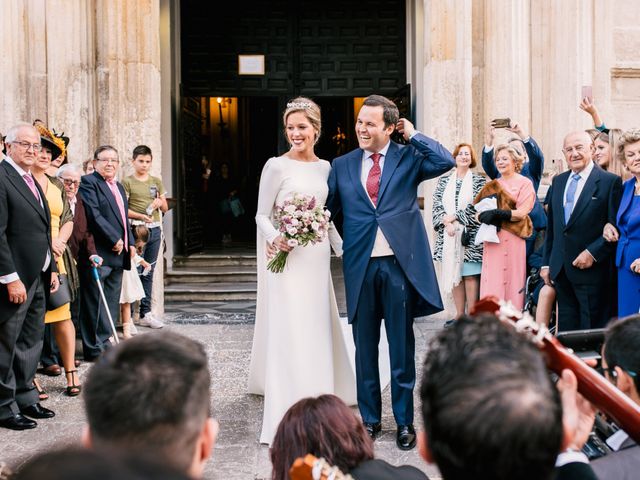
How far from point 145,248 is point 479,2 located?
5192mm

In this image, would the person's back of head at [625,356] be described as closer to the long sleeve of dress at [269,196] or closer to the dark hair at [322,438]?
the dark hair at [322,438]

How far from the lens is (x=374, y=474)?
2.40m

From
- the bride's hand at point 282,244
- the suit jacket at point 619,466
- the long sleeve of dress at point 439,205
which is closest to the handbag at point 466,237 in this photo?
the long sleeve of dress at point 439,205

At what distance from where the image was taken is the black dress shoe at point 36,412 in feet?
18.5

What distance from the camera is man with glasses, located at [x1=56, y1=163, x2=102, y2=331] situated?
705cm

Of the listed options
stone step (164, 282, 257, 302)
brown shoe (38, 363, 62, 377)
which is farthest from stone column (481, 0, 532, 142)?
brown shoe (38, 363, 62, 377)

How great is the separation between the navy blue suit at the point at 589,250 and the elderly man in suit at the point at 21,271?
3899mm

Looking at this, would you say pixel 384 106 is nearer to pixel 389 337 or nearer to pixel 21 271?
pixel 389 337

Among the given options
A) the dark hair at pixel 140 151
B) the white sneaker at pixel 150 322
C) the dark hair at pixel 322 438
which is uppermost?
the dark hair at pixel 140 151

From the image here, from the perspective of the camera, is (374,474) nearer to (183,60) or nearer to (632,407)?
(632,407)

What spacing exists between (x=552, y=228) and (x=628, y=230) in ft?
2.57

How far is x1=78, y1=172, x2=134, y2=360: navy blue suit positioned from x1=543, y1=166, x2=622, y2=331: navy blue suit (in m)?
4.14

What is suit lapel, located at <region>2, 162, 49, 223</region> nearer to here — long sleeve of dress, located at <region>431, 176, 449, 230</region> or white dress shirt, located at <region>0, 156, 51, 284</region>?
white dress shirt, located at <region>0, 156, 51, 284</region>

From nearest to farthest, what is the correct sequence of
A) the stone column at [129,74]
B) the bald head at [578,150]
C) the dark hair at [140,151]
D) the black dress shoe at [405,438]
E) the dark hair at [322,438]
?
the dark hair at [322,438] < the black dress shoe at [405,438] < the bald head at [578,150] < the dark hair at [140,151] < the stone column at [129,74]
